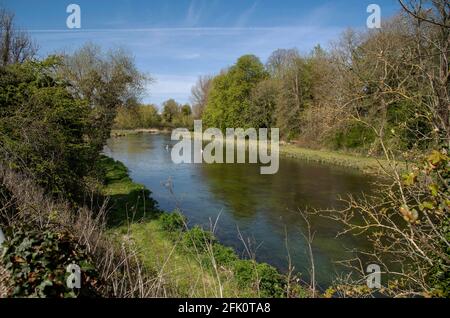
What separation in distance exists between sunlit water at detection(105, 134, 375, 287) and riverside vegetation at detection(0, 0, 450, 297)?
0.85 m

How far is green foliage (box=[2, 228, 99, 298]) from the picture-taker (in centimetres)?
317

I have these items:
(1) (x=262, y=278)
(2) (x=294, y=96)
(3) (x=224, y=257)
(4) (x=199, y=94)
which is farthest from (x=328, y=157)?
(4) (x=199, y=94)

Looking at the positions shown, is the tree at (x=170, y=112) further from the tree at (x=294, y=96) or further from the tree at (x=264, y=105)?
the tree at (x=294, y=96)

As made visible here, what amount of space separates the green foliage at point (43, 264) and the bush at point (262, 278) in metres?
4.34

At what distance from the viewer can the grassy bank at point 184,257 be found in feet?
20.1

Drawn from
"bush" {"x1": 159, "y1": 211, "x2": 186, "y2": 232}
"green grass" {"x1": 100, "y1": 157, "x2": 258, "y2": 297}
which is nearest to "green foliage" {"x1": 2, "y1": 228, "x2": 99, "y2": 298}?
"green grass" {"x1": 100, "y1": 157, "x2": 258, "y2": 297}

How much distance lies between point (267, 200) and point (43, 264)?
14.3 m

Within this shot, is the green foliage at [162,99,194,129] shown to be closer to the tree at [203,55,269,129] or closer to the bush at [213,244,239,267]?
the tree at [203,55,269,129]

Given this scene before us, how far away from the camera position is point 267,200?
17188 millimetres

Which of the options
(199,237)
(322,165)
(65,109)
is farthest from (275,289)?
(322,165)

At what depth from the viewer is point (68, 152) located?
11352mm

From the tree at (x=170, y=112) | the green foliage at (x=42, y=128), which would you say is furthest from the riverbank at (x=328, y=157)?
the tree at (x=170, y=112)

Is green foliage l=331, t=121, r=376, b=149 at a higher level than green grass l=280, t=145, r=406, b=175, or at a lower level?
higher

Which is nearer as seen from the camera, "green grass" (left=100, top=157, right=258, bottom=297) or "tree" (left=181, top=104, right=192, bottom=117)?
"green grass" (left=100, top=157, right=258, bottom=297)
